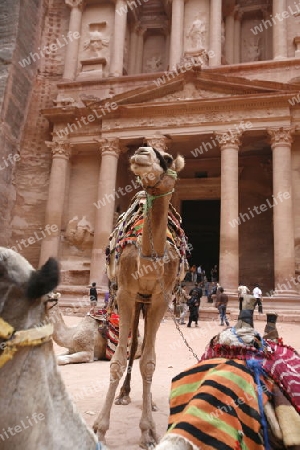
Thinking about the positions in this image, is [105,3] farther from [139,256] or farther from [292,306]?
[139,256]

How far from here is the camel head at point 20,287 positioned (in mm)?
1317

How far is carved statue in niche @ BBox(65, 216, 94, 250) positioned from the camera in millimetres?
21875

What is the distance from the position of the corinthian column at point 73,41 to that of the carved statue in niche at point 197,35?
7306 mm

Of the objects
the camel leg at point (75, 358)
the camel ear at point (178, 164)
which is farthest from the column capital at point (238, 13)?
the camel ear at point (178, 164)

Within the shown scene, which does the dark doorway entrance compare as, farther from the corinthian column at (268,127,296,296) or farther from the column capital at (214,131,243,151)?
the corinthian column at (268,127,296,296)

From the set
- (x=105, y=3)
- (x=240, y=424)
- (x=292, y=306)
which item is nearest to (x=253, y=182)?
(x=292, y=306)

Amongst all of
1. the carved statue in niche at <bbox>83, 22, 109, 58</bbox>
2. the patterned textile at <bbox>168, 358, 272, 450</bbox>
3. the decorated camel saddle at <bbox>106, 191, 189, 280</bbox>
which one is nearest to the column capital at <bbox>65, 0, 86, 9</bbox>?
the carved statue in niche at <bbox>83, 22, 109, 58</bbox>

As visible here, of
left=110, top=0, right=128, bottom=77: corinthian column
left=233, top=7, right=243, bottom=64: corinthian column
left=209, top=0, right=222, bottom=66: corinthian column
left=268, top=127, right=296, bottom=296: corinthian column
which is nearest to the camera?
left=268, top=127, right=296, bottom=296: corinthian column

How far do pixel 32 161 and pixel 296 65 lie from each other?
16149 mm

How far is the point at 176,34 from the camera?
81.0 feet

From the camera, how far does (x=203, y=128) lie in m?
20.5

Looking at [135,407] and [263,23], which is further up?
[263,23]

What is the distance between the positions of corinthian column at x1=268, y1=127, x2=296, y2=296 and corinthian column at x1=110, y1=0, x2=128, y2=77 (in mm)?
10983

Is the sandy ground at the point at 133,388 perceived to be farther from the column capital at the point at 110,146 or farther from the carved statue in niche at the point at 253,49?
the carved statue in niche at the point at 253,49
